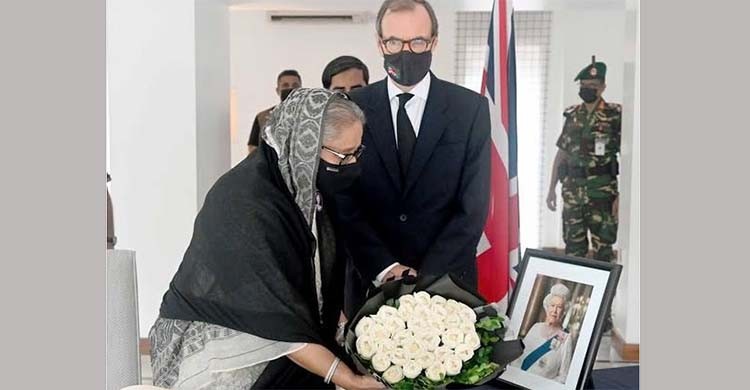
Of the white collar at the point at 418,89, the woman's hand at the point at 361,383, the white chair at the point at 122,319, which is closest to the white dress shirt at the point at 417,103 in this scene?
the white collar at the point at 418,89

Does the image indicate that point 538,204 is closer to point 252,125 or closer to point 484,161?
point 484,161

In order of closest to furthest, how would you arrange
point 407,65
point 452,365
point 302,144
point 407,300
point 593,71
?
point 452,365
point 407,300
point 302,144
point 407,65
point 593,71

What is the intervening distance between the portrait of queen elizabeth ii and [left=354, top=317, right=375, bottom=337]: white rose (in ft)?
1.66

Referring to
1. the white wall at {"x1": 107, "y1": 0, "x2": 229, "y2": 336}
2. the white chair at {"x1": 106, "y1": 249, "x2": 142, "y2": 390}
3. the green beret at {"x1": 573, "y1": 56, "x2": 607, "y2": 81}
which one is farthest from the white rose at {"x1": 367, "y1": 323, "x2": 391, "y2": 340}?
the green beret at {"x1": 573, "y1": 56, "x2": 607, "y2": 81}

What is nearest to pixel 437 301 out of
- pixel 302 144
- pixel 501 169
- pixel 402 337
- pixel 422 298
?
pixel 422 298

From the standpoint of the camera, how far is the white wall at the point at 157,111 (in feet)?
8.41

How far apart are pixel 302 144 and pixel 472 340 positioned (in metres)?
0.67

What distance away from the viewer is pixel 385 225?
2.47 m

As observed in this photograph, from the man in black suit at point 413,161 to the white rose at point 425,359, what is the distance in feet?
1.77

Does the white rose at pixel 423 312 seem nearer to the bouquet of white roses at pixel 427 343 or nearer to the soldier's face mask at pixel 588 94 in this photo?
the bouquet of white roses at pixel 427 343

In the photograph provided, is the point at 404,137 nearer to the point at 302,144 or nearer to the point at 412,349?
the point at 302,144

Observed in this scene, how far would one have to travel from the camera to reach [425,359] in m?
1.91

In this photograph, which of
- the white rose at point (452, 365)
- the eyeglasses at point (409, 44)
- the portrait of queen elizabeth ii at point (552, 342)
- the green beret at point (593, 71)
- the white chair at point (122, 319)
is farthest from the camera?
the green beret at point (593, 71)

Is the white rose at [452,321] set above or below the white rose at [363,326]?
above
